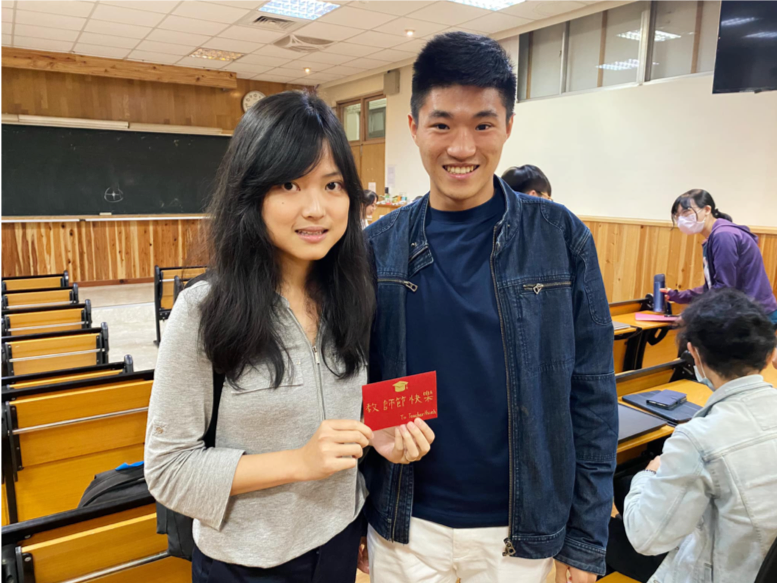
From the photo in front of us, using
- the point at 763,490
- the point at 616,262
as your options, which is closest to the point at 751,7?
the point at 616,262

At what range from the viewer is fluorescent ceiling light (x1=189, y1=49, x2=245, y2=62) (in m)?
7.06

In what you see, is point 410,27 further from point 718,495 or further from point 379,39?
point 718,495

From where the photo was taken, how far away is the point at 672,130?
15.6 ft

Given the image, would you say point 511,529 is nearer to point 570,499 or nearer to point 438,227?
point 570,499

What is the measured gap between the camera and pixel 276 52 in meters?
7.00

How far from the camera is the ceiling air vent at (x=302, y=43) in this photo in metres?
6.30

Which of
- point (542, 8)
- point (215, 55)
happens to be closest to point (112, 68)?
point (215, 55)

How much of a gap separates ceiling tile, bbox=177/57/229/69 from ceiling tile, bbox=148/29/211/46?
3.11ft

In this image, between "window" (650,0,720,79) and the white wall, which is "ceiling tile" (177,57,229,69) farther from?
"window" (650,0,720,79)

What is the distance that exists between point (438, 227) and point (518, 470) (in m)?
0.52

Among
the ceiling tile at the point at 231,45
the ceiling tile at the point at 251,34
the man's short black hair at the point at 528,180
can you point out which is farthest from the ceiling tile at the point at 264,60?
the man's short black hair at the point at 528,180

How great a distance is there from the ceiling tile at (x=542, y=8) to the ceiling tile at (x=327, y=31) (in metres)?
1.76

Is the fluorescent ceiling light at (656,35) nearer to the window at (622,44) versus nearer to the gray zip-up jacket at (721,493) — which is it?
the window at (622,44)

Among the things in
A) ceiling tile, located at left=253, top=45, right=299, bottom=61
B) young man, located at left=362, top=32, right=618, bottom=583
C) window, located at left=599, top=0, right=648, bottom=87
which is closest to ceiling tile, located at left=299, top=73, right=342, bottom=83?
ceiling tile, located at left=253, top=45, right=299, bottom=61
